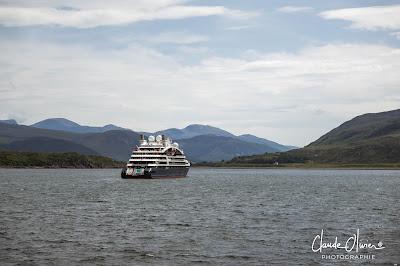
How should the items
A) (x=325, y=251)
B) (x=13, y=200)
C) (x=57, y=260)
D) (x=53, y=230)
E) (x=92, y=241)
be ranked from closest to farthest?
1. (x=57, y=260)
2. (x=325, y=251)
3. (x=92, y=241)
4. (x=53, y=230)
5. (x=13, y=200)

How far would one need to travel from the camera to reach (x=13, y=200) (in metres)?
101

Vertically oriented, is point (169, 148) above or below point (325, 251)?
above

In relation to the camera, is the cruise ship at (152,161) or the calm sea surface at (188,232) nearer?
the calm sea surface at (188,232)

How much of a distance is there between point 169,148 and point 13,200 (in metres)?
88.6

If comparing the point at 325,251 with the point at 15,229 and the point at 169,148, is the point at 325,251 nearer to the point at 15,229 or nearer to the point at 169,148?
the point at 15,229

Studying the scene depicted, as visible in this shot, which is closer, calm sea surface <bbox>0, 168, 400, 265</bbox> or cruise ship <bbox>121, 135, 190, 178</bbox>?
calm sea surface <bbox>0, 168, 400, 265</bbox>

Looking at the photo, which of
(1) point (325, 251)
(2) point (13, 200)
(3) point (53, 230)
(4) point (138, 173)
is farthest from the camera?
(4) point (138, 173)

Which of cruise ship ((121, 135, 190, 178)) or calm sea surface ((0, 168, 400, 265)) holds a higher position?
cruise ship ((121, 135, 190, 178))

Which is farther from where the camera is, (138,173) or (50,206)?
(138,173)

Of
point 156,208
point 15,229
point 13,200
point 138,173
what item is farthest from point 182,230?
point 138,173

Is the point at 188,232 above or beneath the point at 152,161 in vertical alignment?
beneath

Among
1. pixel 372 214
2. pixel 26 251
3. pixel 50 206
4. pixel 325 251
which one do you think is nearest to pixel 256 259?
pixel 325 251

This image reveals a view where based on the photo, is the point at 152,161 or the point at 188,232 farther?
the point at 152,161

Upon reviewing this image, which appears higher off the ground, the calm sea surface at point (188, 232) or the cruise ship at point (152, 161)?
the cruise ship at point (152, 161)
